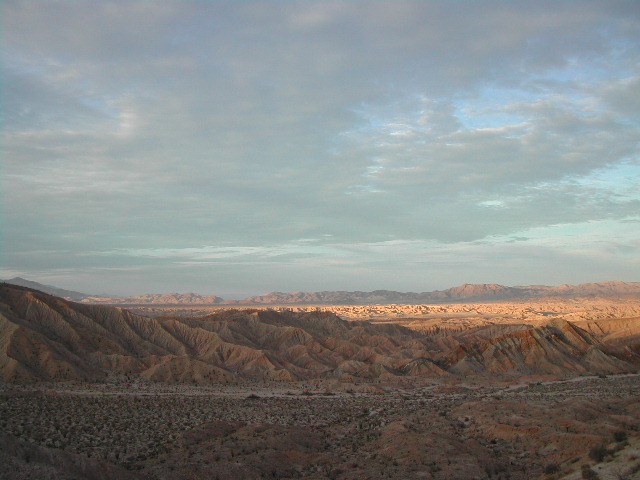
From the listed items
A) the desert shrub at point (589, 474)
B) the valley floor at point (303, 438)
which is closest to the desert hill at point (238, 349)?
the valley floor at point (303, 438)

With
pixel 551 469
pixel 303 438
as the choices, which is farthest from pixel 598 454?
pixel 303 438

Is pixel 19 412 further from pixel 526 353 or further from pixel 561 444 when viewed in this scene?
pixel 526 353

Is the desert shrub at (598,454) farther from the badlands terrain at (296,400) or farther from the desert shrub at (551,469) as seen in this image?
the desert shrub at (551,469)

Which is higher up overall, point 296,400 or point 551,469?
point 551,469

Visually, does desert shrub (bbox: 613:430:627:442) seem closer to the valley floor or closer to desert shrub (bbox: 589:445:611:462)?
the valley floor

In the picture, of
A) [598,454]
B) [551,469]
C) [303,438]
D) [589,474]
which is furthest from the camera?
[303,438]

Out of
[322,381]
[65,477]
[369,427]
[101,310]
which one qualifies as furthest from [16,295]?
[65,477]

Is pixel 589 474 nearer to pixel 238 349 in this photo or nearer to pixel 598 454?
pixel 598 454
